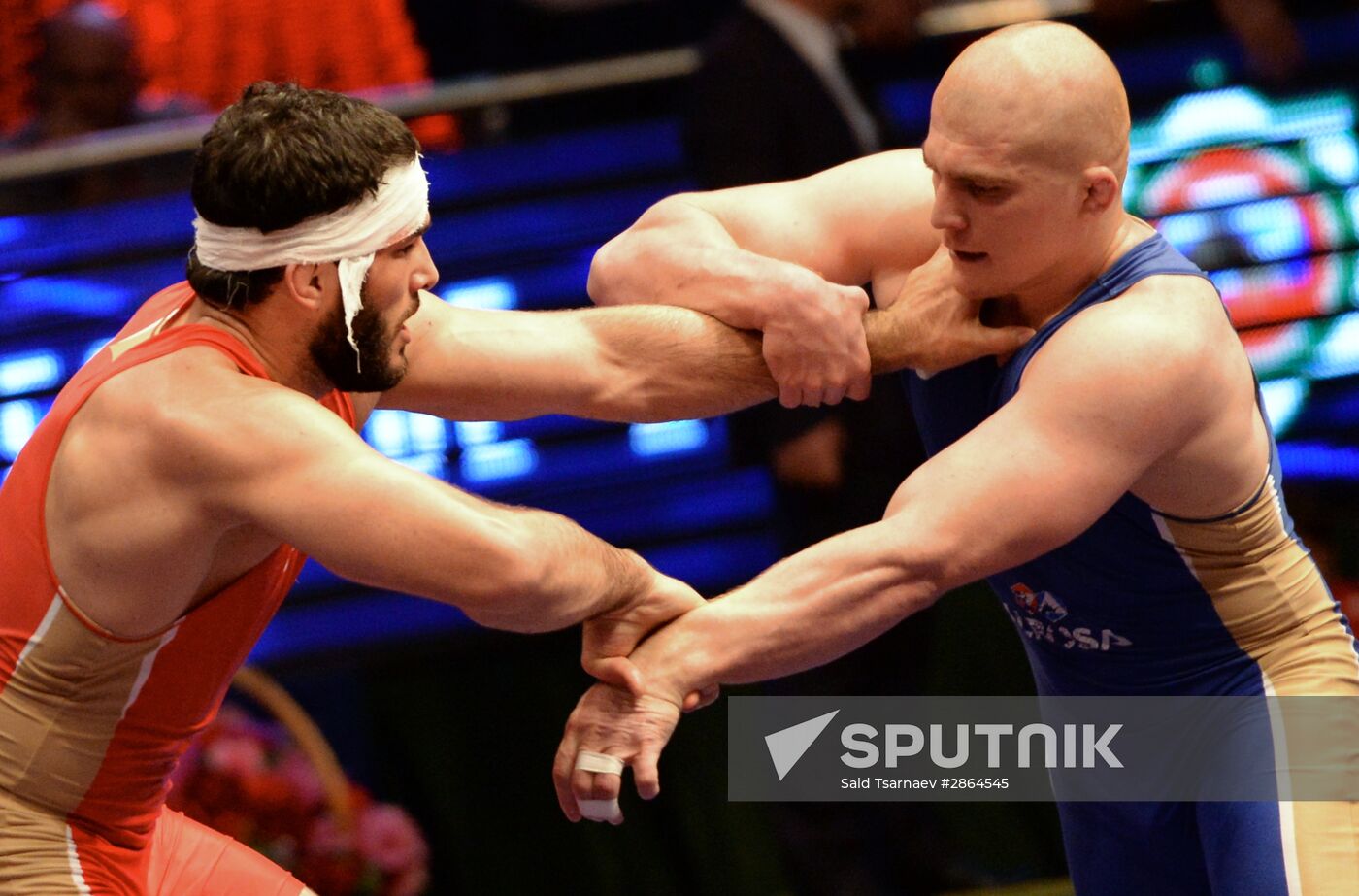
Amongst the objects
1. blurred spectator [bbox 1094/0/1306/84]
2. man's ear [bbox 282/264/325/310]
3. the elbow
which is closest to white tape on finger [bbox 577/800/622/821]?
Answer: the elbow

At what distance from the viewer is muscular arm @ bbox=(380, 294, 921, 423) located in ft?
10.1

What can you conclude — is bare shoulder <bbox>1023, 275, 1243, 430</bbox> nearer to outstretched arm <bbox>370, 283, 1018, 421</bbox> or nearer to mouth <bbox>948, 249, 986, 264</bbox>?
mouth <bbox>948, 249, 986, 264</bbox>

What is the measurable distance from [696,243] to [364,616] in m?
2.04

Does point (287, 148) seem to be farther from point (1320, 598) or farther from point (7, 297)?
point (7, 297)

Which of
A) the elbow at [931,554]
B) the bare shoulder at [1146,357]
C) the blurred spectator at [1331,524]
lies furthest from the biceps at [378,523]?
the blurred spectator at [1331,524]

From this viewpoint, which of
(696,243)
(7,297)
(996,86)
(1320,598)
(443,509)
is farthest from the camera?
(7,297)

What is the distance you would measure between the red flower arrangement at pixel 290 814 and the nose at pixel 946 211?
2.28 meters

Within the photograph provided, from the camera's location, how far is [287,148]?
→ 2484mm

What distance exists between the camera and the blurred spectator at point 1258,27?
16.4 ft

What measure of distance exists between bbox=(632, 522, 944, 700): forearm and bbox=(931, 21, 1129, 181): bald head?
58 cm

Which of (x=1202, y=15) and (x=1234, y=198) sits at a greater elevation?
(x=1202, y=15)

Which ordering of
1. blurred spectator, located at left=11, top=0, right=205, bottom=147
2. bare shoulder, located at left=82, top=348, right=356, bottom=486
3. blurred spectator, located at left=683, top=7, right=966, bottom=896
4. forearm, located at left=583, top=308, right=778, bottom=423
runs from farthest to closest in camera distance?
blurred spectator, located at left=11, top=0, right=205, bottom=147 < blurred spectator, located at left=683, top=7, right=966, bottom=896 < forearm, located at left=583, top=308, right=778, bottom=423 < bare shoulder, located at left=82, top=348, right=356, bottom=486

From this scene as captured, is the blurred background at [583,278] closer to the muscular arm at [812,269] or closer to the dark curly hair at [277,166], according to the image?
the muscular arm at [812,269]

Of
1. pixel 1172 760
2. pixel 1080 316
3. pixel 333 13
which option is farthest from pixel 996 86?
pixel 333 13
